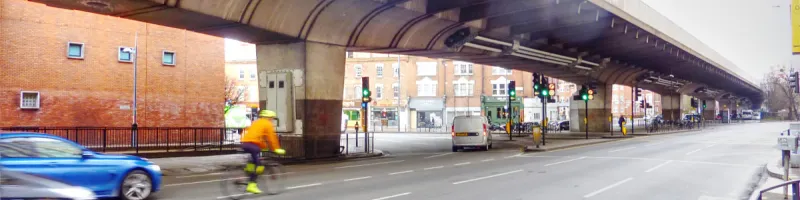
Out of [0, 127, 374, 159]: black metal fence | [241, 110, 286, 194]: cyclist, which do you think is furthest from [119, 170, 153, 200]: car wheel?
[0, 127, 374, 159]: black metal fence

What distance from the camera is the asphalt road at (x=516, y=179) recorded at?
11852 millimetres

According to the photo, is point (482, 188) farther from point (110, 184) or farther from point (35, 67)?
point (35, 67)

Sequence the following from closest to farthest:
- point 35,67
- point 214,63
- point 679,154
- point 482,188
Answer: point 482,188 → point 679,154 → point 35,67 → point 214,63

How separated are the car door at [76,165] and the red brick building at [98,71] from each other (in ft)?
60.2

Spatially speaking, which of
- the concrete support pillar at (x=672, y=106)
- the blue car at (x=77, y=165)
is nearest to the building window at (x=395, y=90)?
the concrete support pillar at (x=672, y=106)

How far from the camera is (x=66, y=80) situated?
2652 cm

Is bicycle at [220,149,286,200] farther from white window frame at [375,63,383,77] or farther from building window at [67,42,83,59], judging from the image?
white window frame at [375,63,383,77]

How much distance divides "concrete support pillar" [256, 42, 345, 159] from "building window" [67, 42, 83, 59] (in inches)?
449

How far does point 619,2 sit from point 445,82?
1808 inches

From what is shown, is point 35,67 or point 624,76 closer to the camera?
point 35,67

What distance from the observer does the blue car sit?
9.45 meters

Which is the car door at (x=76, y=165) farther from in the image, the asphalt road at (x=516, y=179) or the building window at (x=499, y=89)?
the building window at (x=499, y=89)

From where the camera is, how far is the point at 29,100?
25531mm

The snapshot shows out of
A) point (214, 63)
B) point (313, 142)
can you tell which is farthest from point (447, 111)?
point (313, 142)
